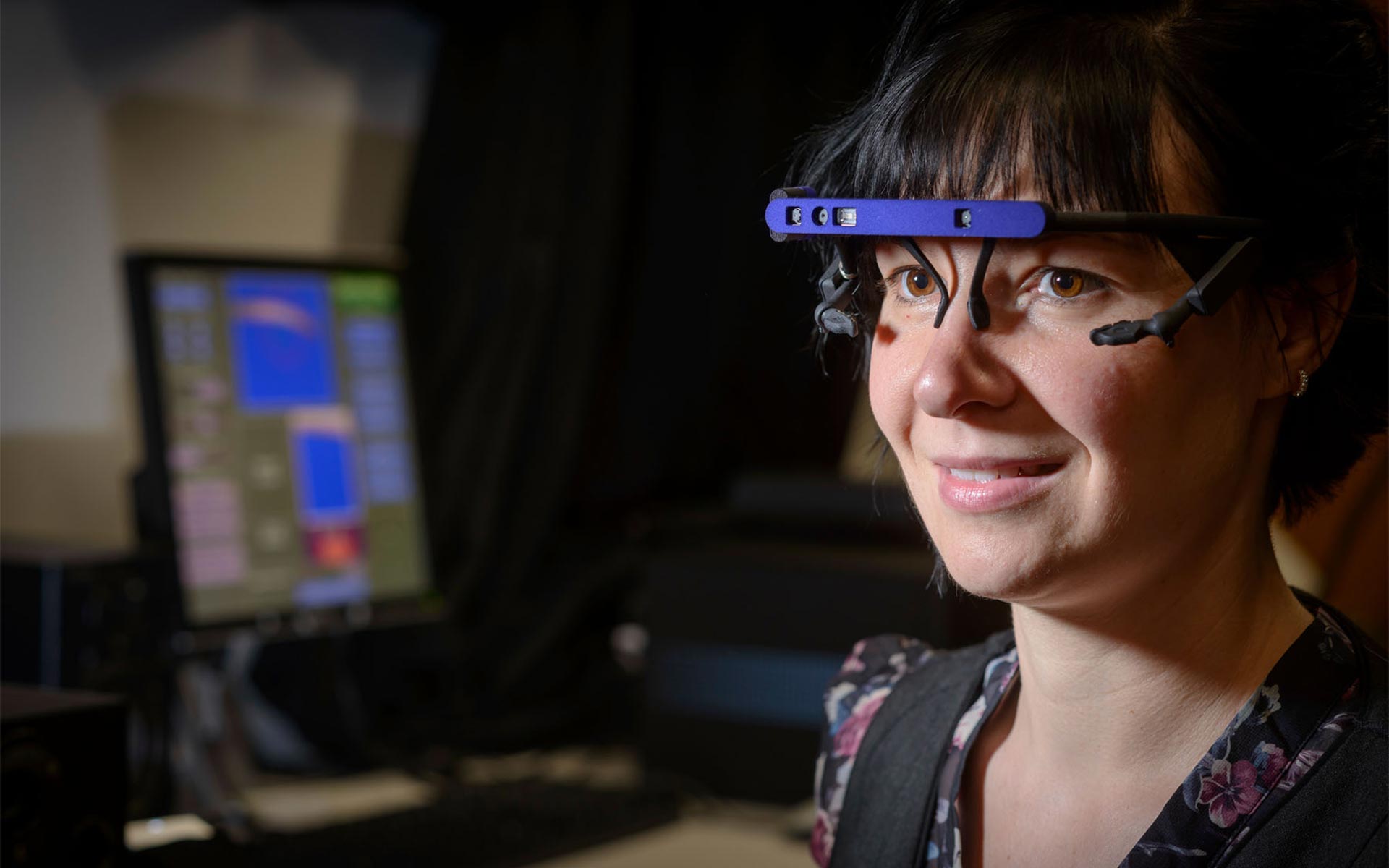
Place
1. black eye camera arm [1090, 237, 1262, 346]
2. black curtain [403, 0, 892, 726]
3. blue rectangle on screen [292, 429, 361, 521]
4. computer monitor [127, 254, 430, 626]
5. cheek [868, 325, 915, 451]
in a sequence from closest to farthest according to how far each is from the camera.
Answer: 1. black eye camera arm [1090, 237, 1262, 346]
2. cheek [868, 325, 915, 451]
3. computer monitor [127, 254, 430, 626]
4. blue rectangle on screen [292, 429, 361, 521]
5. black curtain [403, 0, 892, 726]

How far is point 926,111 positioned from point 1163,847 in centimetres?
42

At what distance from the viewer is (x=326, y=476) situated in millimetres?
1672

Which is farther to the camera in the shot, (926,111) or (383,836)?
(383,836)

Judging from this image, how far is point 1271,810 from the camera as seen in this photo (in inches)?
28.5

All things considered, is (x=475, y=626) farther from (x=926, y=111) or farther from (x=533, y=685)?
(x=926, y=111)

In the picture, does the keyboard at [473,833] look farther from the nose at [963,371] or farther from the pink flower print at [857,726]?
the nose at [963,371]

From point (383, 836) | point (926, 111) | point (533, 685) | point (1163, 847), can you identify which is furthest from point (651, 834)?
point (926, 111)

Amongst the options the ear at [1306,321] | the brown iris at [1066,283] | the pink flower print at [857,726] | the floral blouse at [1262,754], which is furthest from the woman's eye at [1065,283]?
the pink flower print at [857,726]

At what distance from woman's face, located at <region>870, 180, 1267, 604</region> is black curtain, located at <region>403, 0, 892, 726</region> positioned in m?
1.18

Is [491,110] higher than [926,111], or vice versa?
[491,110]

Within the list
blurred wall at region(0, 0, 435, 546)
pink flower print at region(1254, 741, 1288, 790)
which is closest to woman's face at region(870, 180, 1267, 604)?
pink flower print at region(1254, 741, 1288, 790)

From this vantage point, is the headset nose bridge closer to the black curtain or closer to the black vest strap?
the black vest strap

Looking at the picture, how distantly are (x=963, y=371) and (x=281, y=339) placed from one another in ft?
3.65

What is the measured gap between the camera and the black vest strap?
89 cm
